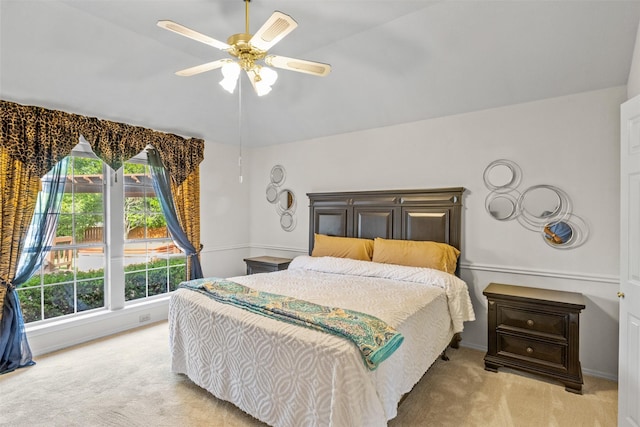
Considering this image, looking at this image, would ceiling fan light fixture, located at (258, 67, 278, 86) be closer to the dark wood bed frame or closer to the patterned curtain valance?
the dark wood bed frame

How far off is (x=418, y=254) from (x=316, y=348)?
72.3 inches

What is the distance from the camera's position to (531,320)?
8.80 ft

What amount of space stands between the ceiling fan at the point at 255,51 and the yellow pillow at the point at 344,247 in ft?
6.79

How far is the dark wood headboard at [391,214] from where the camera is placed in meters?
3.40

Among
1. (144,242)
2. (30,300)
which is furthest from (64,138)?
(30,300)

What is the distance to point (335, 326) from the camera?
5.91ft

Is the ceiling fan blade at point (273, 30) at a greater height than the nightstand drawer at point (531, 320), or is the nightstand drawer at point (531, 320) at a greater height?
the ceiling fan blade at point (273, 30)

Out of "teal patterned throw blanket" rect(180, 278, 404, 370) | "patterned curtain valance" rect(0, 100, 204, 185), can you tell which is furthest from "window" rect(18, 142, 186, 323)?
"teal patterned throw blanket" rect(180, 278, 404, 370)

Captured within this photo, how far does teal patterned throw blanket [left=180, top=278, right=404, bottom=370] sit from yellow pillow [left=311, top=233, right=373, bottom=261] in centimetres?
146

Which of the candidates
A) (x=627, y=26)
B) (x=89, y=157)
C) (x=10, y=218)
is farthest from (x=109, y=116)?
(x=627, y=26)

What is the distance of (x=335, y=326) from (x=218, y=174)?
3.60 m

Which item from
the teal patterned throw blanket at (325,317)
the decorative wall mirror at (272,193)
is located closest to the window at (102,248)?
the decorative wall mirror at (272,193)

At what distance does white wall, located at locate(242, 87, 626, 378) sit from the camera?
8.98ft

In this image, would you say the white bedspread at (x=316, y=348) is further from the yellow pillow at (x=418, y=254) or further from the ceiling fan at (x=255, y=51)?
the ceiling fan at (x=255, y=51)
